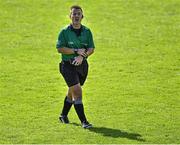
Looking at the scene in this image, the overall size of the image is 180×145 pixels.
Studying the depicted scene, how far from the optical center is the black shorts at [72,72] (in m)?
14.4

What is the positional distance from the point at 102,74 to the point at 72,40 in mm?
5329

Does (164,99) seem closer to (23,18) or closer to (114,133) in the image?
(114,133)

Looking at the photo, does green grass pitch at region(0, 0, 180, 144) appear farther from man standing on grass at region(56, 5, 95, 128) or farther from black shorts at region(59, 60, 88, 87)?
black shorts at region(59, 60, 88, 87)

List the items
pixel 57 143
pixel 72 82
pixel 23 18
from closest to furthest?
pixel 57 143, pixel 72 82, pixel 23 18

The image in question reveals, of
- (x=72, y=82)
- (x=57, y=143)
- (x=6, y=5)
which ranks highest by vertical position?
(x=6, y=5)

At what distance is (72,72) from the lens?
47.6ft

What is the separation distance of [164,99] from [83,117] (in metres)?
3.13

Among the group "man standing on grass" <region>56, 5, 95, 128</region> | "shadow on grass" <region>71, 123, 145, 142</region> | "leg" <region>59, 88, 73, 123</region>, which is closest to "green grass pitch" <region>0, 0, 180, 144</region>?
"shadow on grass" <region>71, 123, 145, 142</region>

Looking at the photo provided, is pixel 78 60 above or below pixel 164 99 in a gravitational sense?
above

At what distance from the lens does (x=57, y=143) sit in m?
13.5

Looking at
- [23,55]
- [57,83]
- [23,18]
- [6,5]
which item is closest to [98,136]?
[57,83]

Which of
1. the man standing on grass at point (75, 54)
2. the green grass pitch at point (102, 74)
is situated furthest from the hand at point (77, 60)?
the green grass pitch at point (102, 74)

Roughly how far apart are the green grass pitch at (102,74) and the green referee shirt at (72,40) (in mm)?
1672

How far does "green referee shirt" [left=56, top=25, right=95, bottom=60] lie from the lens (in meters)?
14.4
